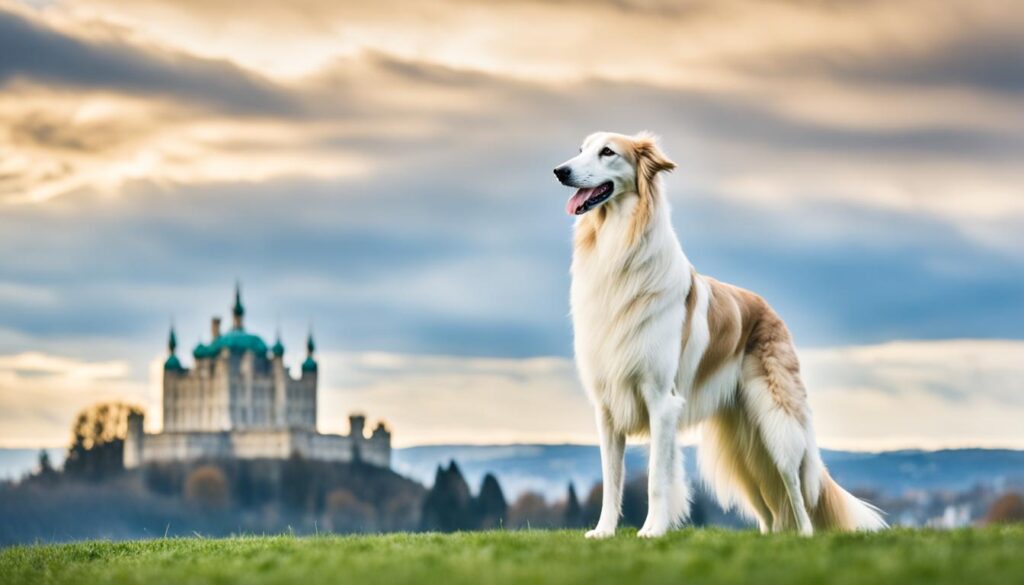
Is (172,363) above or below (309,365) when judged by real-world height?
above

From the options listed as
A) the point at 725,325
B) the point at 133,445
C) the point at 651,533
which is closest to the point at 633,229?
the point at 725,325

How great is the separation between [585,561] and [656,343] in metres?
2.21

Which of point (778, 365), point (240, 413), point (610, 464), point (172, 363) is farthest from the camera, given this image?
point (172, 363)

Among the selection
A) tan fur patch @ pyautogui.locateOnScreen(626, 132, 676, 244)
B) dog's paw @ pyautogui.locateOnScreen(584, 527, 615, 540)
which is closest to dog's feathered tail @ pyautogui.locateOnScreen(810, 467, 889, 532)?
dog's paw @ pyautogui.locateOnScreen(584, 527, 615, 540)

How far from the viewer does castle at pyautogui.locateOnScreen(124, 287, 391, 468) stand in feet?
502

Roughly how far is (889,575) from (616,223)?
380 centimetres

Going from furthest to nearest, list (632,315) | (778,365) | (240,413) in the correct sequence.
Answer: (240,413)
(778,365)
(632,315)

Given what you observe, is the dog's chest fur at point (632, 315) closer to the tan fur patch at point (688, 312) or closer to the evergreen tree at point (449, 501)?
the tan fur patch at point (688, 312)

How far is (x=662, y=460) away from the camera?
34.1 ft

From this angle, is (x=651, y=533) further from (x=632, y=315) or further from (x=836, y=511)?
(x=836, y=511)

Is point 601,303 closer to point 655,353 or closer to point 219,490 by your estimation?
point 655,353

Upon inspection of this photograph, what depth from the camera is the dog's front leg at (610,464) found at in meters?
10.6

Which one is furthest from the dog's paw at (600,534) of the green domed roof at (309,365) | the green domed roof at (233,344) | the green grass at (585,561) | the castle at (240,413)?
the green domed roof at (309,365)

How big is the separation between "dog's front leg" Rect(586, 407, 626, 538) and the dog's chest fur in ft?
0.30
